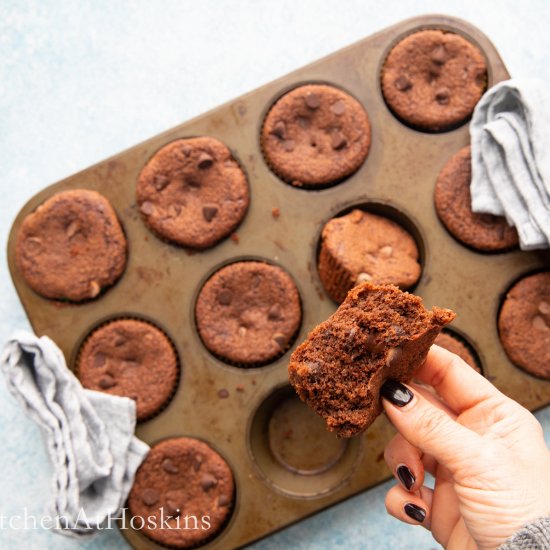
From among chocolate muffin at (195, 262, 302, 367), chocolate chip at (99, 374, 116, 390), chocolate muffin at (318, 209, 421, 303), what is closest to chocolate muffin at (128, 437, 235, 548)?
chocolate chip at (99, 374, 116, 390)

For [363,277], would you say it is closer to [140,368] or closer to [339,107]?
[339,107]

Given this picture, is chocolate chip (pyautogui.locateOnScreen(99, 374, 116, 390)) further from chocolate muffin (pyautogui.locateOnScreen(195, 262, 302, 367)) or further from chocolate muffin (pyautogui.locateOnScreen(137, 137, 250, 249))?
chocolate muffin (pyautogui.locateOnScreen(137, 137, 250, 249))

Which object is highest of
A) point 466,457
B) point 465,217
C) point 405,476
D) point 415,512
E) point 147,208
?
point 147,208

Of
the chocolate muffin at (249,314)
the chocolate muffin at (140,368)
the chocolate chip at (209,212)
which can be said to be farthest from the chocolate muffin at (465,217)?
the chocolate muffin at (140,368)

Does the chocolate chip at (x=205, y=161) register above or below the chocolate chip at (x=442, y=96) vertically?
above

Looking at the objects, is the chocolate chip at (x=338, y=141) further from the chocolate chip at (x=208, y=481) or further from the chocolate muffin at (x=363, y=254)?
the chocolate chip at (x=208, y=481)

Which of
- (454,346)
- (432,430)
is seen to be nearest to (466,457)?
(432,430)
